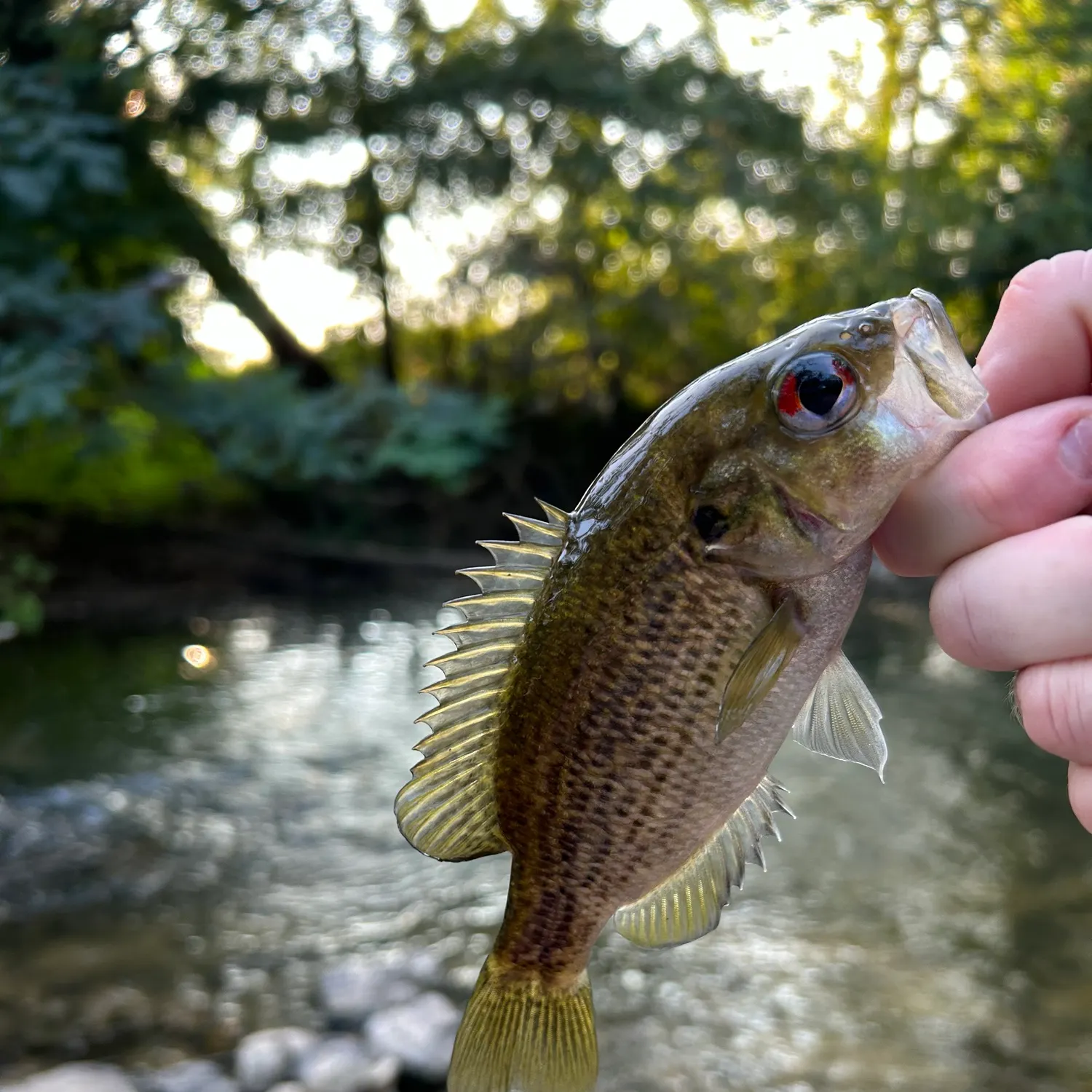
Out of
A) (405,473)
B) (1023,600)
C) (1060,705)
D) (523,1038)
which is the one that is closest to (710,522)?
(1023,600)

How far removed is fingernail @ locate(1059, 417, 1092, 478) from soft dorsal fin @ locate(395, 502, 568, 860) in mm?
686

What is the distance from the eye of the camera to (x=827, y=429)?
4.29ft

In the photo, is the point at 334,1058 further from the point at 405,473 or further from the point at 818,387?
the point at 405,473

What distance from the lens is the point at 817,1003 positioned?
3912mm

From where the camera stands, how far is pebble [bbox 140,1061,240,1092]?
11.1ft

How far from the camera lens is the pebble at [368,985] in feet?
12.8

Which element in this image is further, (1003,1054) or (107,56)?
(107,56)

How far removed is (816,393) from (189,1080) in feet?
11.1

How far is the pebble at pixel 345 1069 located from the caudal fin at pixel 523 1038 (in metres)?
2.20

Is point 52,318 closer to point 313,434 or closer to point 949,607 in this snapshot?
point 313,434

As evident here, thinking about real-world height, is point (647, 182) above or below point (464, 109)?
below

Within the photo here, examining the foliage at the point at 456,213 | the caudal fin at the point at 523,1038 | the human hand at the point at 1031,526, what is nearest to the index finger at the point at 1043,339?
the human hand at the point at 1031,526

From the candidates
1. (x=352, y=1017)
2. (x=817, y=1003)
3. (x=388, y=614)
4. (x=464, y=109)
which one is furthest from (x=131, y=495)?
(x=817, y=1003)

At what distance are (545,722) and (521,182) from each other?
11.6 meters
